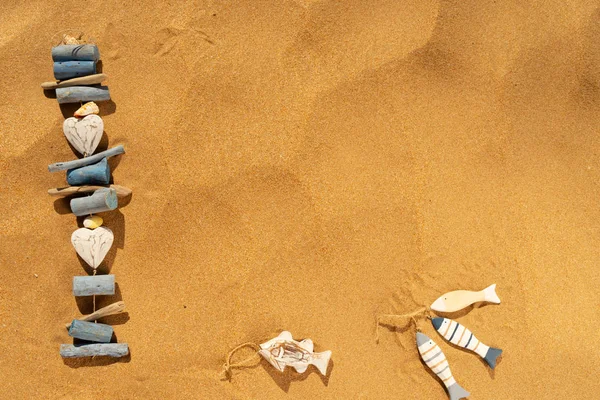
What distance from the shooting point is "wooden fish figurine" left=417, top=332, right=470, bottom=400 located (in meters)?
2.80

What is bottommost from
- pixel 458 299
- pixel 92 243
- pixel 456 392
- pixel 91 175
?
pixel 456 392

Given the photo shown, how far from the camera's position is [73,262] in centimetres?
282

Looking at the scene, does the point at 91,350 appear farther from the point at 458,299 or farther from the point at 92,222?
the point at 458,299

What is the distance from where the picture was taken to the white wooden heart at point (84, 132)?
275cm

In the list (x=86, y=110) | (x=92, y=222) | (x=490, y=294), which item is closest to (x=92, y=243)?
(x=92, y=222)

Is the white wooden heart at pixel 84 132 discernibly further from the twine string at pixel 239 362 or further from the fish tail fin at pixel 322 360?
the fish tail fin at pixel 322 360

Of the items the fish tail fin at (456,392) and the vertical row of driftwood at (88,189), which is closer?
the vertical row of driftwood at (88,189)

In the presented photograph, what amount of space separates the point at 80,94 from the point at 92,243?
96cm

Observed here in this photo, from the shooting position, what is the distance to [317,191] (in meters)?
2.88

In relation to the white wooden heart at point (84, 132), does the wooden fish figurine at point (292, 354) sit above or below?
below

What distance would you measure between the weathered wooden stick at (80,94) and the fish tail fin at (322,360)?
7.09 ft

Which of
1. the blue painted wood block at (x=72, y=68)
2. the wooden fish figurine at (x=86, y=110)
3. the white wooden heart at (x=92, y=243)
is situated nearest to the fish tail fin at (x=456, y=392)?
the white wooden heart at (x=92, y=243)

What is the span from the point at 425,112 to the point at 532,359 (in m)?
1.81

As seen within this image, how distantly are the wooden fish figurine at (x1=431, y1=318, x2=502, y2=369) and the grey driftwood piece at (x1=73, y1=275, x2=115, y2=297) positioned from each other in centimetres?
209
